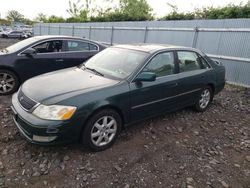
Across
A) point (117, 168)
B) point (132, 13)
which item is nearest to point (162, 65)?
point (117, 168)

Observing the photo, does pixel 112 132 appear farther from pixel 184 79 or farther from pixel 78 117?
pixel 184 79

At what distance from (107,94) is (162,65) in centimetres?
136

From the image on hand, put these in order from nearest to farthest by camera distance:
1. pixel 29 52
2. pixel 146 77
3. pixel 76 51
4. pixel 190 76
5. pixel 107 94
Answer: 1. pixel 107 94
2. pixel 146 77
3. pixel 190 76
4. pixel 29 52
5. pixel 76 51

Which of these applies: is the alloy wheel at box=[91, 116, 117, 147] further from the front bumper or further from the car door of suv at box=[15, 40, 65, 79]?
the car door of suv at box=[15, 40, 65, 79]

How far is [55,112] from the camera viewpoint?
2820 millimetres

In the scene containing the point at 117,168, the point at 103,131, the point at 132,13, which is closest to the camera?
the point at 117,168

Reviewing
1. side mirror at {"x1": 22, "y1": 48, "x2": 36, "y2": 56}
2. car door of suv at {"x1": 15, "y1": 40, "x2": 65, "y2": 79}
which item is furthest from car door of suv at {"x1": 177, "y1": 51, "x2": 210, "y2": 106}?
side mirror at {"x1": 22, "y1": 48, "x2": 36, "y2": 56}

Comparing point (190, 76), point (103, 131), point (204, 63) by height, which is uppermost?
point (204, 63)

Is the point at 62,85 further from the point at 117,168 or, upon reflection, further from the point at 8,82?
the point at 8,82

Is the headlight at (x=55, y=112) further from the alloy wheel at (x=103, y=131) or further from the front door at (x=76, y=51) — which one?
the front door at (x=76, y=51)

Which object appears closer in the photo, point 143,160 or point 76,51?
point 143,160

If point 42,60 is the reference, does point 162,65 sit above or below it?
above

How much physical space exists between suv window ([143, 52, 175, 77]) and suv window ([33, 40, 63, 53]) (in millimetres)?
3261

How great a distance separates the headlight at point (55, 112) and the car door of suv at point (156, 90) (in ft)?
3.36
